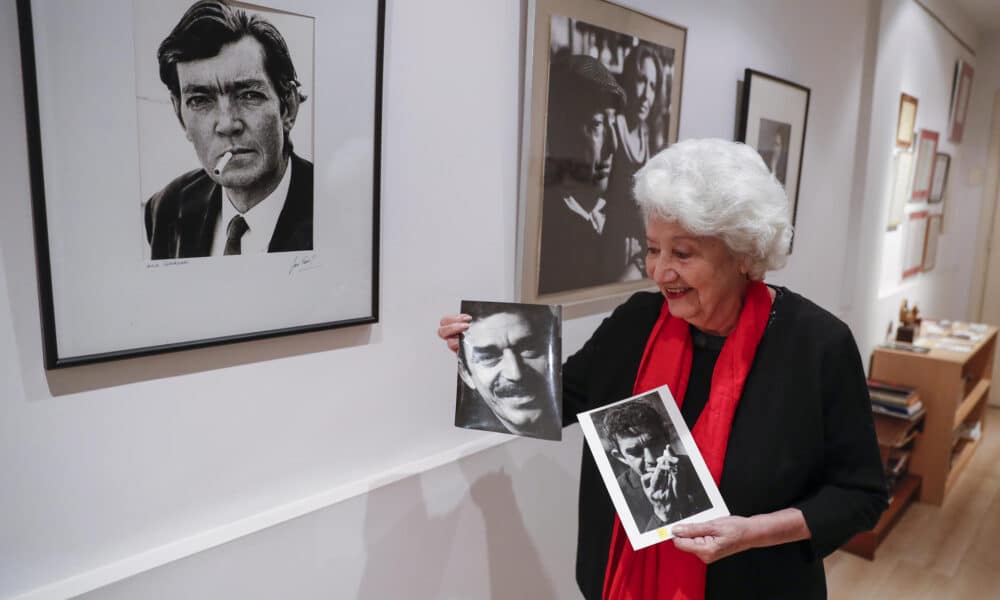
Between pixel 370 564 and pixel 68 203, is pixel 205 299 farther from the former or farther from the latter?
pixel 370 564

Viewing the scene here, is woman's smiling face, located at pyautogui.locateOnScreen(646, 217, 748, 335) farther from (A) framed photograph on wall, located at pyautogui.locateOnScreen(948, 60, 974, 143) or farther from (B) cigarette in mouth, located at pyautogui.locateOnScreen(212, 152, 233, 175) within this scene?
(A) framed photograph on wall, located at pyautogui.locateOnScreen(948, 60, 974, 143)

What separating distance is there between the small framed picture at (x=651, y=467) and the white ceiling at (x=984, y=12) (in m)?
4.86

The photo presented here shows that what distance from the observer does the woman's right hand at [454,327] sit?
1.33 meters

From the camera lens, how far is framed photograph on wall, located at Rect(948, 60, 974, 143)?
16.3 ft

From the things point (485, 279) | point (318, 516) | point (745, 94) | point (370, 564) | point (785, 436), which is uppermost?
point (745, 94)

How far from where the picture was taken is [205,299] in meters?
1.14

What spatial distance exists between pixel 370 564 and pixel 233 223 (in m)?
0.81

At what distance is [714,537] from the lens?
3.74 ft

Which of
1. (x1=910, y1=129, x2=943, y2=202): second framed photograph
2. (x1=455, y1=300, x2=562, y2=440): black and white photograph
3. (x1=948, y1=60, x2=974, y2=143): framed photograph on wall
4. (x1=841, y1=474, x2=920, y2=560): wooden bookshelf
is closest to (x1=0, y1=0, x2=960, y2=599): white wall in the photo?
(x1=455, y1=300, x2=562, y2=440): black and white photograph

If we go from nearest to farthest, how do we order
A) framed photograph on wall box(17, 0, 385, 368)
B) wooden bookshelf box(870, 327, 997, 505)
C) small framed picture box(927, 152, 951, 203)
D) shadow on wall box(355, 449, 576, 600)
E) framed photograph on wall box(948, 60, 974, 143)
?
framed photograph on wall box(17, 0, 385, 368)
shadow on wall box(355, 449, 576, 600)
wooden bookshelf box(870, 327, 997, 505)
small framed picture box(927, 152, 951, 203)
framed photograph on wall box(948, 60, 974, 143)

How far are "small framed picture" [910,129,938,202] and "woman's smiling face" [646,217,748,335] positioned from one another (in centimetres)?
384

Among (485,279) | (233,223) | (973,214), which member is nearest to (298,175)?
(233,223)

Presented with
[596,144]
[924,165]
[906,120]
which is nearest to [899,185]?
[906,120]

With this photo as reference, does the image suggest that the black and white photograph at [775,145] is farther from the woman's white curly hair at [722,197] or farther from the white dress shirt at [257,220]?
the white dress shirt at [257,220]
